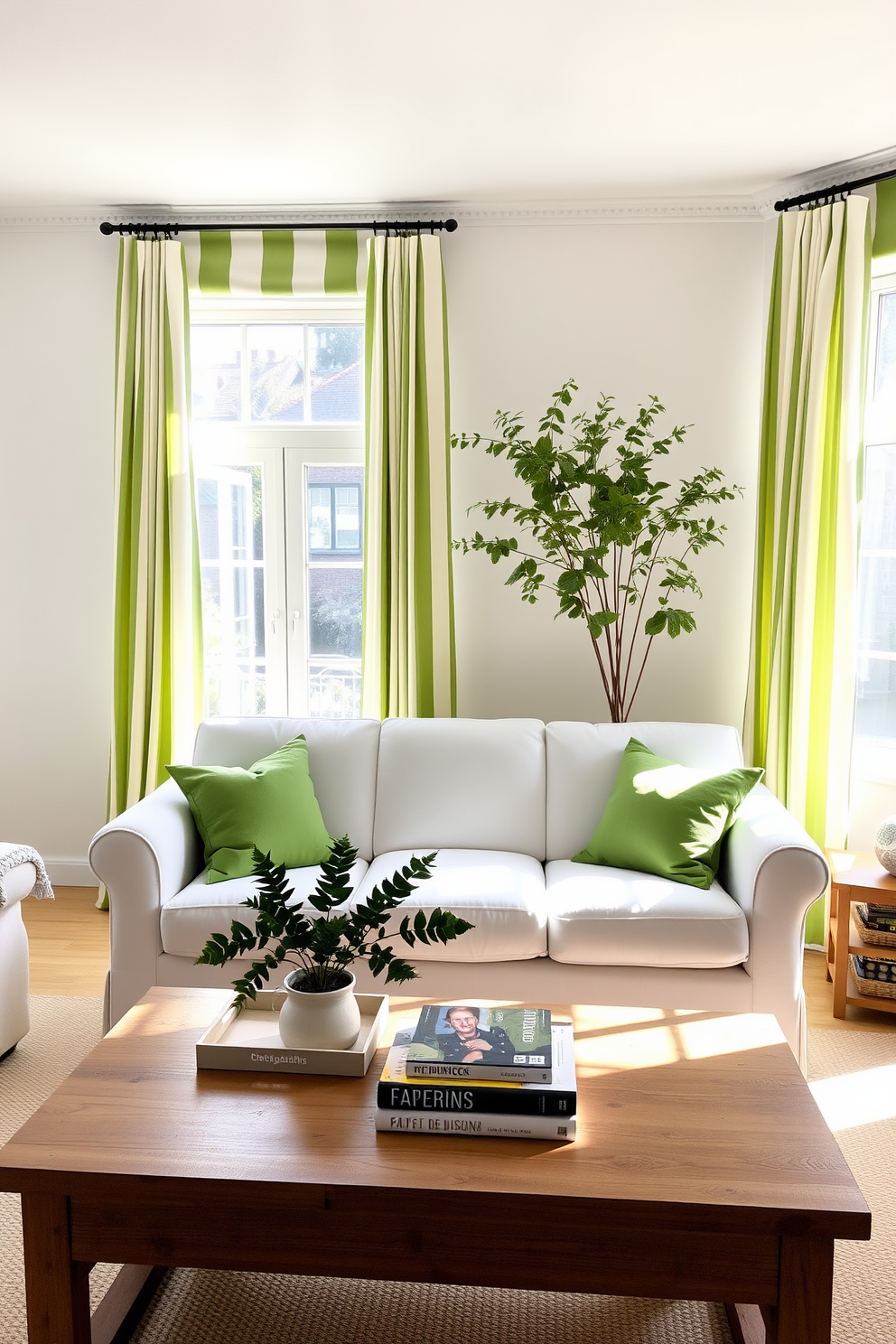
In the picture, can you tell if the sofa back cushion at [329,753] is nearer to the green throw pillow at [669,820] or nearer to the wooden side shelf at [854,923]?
the green throw pillow at [669,820]

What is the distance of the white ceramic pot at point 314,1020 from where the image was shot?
73.4 inches

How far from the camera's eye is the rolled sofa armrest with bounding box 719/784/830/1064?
2654 millimetres

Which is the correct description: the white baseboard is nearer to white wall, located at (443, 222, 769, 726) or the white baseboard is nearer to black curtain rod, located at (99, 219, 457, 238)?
white wall, located at (443, 222, 769, 726)

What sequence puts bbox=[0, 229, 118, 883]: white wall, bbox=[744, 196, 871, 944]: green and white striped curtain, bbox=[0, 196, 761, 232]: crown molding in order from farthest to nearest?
bbox=[0, 229, 118, 883]: white wall < bbox=[0, 196, 761, 232]: crown molding < bbox=[744, 196, 871, 944]: green and white striped curtain

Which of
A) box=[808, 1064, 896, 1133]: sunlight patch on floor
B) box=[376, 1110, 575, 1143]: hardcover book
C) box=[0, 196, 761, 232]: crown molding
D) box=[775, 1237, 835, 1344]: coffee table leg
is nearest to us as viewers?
box=[775, 1237, 835, 1344]: coffee table leg

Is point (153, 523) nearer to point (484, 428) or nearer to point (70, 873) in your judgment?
point (484, 428)

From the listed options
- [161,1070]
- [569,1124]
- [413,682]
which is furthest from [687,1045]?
[413,682]

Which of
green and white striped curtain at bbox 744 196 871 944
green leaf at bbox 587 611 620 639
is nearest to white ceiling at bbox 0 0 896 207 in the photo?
green and white striped curtain at bbox 744 196 871 944

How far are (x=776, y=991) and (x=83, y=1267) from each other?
182 cm

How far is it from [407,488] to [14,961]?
7.33 feet

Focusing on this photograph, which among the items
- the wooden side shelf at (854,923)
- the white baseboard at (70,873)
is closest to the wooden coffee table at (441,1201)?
the wooden side shelf at (854,923)

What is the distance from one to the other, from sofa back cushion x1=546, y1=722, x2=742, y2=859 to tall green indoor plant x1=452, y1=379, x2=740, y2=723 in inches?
13.0

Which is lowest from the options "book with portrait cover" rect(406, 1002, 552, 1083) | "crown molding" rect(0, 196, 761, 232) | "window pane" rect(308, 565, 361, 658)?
"book with portrait cover" rect(406, 1002, 552, 1083)

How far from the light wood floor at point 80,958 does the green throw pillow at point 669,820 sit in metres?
0.76
